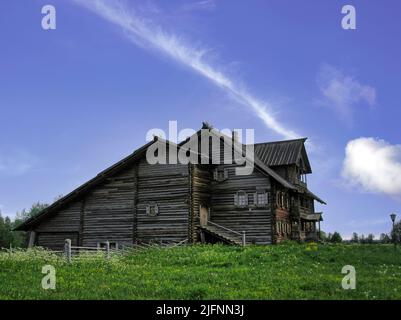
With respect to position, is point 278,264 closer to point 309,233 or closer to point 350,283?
point 350,283

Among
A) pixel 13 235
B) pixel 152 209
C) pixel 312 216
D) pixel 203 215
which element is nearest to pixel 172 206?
pixel 152 209

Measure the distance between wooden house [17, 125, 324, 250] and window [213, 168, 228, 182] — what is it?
8 cm

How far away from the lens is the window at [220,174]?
129ft

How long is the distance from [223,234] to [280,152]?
13.3 metres

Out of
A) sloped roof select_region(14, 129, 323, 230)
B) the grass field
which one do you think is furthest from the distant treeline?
the grass field

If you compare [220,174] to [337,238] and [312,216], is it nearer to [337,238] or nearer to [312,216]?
[312,216]

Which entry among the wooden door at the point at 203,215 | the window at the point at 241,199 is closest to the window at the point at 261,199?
the window at the point at 241,199

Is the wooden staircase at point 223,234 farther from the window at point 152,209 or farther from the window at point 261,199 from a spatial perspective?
the window at point 152,209

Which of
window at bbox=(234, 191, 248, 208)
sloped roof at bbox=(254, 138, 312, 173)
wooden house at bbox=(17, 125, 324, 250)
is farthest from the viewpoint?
sloped roof at bbox=(254, 138, 312, 173)

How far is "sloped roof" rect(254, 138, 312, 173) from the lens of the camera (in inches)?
1768

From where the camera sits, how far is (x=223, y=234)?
36.3m

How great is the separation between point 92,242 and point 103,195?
4.19m

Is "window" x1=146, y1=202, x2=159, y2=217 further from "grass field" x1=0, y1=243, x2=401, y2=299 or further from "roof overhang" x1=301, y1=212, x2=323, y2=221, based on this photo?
"roof overhang" x1=301, y1=212, x2=323, y2=221

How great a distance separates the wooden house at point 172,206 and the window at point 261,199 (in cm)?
8
